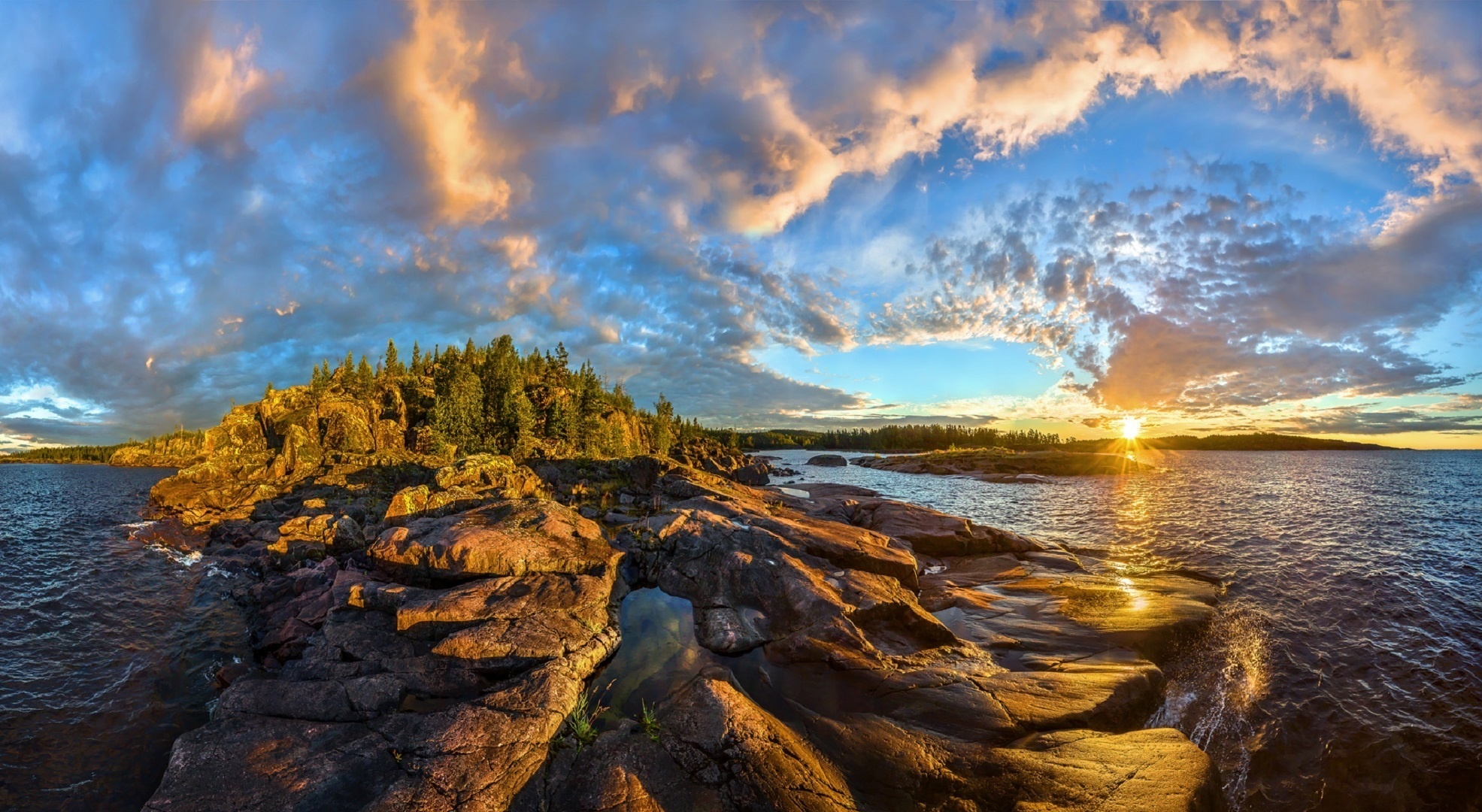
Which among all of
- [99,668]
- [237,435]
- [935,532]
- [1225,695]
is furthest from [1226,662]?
[237,435]

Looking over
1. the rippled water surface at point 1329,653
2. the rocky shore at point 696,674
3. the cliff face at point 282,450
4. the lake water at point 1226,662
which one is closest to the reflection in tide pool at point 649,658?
the lake water at point 1226,662

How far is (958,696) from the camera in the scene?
11867 millimetres

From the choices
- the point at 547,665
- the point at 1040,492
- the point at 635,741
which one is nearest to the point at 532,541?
the point at 547,665

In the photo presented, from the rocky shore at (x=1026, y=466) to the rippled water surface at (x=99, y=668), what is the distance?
107 metres

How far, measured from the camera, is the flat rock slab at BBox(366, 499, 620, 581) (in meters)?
18.2

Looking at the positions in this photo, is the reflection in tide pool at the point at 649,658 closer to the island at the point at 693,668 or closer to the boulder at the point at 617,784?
the island at the point at 693,668

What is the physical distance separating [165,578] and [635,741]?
33.4 meters

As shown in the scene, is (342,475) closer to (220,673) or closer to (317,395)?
(317,395)

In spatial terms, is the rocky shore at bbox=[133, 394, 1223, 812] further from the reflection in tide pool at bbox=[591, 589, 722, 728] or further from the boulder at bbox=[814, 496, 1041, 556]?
the boulder at bbox=[814, 496, 1041, 556]

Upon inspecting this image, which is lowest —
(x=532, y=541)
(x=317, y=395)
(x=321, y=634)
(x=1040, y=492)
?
(x=1040, y=492)

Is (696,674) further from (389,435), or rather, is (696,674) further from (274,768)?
(389,435)

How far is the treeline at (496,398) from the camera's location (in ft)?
254

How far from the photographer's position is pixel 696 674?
13766 mm

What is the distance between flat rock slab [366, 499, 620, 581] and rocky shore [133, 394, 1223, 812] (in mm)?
95
